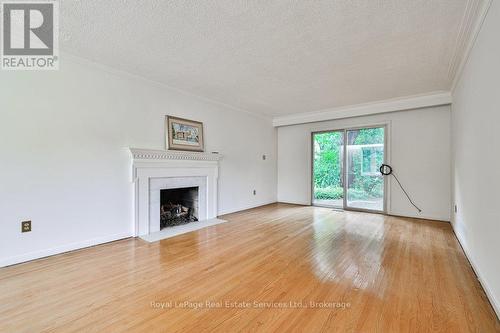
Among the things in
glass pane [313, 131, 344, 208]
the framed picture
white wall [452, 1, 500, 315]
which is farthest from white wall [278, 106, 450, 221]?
the framed picture

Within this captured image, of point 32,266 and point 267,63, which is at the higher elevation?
point 267,63

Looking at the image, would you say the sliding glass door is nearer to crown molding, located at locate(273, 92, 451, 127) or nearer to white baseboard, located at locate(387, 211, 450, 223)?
white baseboard, located at locate(387, 211, 450, 223)

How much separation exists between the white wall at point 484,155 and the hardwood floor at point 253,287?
0.26 metres

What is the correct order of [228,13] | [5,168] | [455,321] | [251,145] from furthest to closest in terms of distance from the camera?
[251,145]
[5,168]
[228,13]
[455,321]

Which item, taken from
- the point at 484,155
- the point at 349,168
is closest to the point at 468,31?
the point at 484,155

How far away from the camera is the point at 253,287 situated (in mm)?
1956

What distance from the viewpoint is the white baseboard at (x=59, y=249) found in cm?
233

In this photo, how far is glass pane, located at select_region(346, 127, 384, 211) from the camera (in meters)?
4.82

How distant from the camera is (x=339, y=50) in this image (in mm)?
A: 2523

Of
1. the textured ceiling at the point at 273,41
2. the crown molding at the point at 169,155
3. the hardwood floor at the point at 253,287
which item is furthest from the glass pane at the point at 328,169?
the crown molding at the point at 169,155

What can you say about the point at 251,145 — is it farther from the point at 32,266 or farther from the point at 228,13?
the point at 32,266

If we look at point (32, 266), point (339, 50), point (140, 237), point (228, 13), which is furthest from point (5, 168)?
point (339, 50)

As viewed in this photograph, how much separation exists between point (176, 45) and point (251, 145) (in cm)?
321

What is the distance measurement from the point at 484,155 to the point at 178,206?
4156mm
